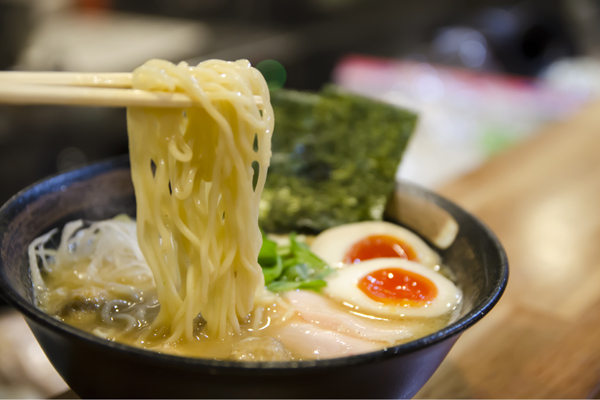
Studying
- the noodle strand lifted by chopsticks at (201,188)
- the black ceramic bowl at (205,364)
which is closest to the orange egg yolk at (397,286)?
the black ceramic bowl at (205,364)

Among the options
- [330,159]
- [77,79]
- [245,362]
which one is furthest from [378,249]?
[77,79]

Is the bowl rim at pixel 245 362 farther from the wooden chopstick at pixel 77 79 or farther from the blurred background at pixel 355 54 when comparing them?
the blurred background at pixel 355 54

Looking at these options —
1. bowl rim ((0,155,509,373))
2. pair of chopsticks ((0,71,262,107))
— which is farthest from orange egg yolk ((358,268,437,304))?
pair of chopsticks ((0,71,262,107))

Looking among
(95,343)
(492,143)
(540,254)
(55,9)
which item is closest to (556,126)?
(492,143)

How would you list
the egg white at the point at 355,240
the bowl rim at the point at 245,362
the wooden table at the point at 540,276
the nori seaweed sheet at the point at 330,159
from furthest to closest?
the nori seaweed sheet at the point at 330,159
the egg white at the point at 355,240
the wooden table at the point at 540,276
the bowl rim at the point at 245,362

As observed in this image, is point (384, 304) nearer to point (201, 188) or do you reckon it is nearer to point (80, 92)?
point (201, 188)

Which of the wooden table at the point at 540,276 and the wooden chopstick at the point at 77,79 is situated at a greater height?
the wooden chopstick at the point at 77,79

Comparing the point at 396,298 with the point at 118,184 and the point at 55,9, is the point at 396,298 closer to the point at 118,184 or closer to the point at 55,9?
the point at 118,184
